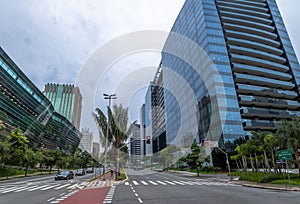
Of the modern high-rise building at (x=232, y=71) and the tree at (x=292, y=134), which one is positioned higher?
the modern high-rise building at (x=232, y=71)

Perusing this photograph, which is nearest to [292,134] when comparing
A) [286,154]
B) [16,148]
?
[286,154]

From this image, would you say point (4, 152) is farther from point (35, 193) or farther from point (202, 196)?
point (202, 196)

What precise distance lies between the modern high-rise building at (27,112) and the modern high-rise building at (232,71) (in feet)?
165

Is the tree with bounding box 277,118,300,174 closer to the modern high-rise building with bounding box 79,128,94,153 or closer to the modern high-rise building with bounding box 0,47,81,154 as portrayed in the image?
the modern high-rise building with bounding box 79,128,94,153

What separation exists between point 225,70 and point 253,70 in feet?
40.6

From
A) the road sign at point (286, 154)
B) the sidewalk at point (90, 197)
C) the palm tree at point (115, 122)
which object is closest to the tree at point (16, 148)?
the palm tree at point (115, 122)

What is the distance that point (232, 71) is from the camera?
207ft

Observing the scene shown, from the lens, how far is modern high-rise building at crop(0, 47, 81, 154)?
50.1m

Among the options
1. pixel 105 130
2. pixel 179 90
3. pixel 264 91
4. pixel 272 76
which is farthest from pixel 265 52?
pixel 105 130

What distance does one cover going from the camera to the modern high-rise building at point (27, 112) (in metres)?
50.1

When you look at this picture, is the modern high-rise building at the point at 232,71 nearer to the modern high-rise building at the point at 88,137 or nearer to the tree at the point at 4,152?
the modern high-rise building at the point at 88,137

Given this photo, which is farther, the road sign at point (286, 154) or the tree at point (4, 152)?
the tree at point (4, 152)

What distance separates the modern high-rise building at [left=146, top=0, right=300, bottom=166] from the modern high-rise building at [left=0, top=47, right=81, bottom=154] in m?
50.3

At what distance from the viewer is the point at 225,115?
5488 centimetres
